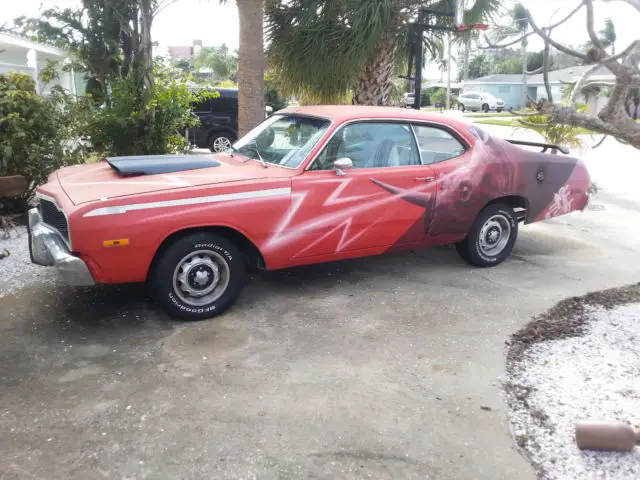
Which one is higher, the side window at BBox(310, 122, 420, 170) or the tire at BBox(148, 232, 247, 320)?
the side window at BBox(310, 122, 420, 170)

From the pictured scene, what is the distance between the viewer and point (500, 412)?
A: 11.0 ft

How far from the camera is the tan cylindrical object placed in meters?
2.88

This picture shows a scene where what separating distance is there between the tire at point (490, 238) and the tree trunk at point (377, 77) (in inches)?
188

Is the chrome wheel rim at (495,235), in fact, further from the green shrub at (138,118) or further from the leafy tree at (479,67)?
the leafy tree at (479,67)

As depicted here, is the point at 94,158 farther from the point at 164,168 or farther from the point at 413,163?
the point at 413,163

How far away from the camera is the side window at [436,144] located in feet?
18.0

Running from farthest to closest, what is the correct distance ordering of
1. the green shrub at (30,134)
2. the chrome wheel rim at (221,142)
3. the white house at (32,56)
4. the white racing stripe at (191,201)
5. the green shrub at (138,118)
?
the chrome wheel rim at (221,142) → the white house at (32,56) → the green shrub at (138,118) → the green shrub at (30,134) → the white racing stripe at (191,201)

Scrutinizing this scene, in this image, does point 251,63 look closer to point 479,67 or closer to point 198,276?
point 198,276

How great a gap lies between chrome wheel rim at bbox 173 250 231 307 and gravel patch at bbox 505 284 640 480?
7.24 feet

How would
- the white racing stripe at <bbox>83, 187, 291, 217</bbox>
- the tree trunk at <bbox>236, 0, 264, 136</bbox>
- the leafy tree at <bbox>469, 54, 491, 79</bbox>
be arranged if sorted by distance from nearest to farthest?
the white racing stripe at <bbox>83, 187, 291, 217</bbox>, the tree trunk at <bbox>236, 0, 264, 136</bbox>, the leafy tree at <bbox>469, 54, 491, 79</bbox>

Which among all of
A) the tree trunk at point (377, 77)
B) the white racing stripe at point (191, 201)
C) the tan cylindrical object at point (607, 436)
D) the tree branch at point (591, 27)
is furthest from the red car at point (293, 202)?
the tree trunk at point (377, 77)

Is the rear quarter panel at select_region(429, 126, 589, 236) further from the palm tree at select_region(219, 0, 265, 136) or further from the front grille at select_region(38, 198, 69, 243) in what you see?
the palm tree at select_region(219, 0, 265, 136)

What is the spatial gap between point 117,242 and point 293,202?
1379mm

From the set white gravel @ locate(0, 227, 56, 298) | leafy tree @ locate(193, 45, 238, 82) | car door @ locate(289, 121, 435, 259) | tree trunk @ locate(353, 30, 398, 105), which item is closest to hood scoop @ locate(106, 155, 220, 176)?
car door @ locate(289, 121, 435, 259)
